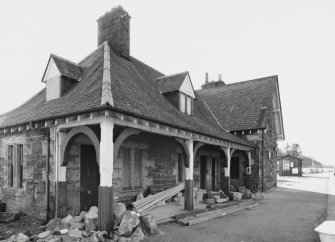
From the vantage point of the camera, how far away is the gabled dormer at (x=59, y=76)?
32.5 feet

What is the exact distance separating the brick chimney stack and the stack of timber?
20.6ft

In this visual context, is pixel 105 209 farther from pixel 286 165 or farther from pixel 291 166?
pixel 286 165

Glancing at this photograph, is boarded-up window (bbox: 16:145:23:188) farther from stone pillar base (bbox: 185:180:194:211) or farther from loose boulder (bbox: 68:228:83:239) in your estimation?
stone pillar base (bbox: 185:180:194:211)

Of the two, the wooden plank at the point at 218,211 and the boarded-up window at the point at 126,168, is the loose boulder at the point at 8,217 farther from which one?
the wooden plank at the point at 218,211

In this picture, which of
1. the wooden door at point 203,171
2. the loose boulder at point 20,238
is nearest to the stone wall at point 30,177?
the loose boulder at point 20,238

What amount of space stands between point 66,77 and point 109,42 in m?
3.63

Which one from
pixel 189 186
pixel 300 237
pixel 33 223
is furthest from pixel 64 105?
pixel 300 237

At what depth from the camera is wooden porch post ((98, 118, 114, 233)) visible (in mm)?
6773

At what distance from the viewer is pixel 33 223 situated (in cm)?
873

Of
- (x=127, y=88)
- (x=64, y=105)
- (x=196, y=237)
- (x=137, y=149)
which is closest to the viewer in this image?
(x=196, y=237)

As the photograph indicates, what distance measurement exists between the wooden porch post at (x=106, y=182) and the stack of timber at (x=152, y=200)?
7.85 feet

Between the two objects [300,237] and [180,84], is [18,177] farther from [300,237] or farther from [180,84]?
[300,237]

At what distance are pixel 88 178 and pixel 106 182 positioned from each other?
303cm

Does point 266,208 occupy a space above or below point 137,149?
below
